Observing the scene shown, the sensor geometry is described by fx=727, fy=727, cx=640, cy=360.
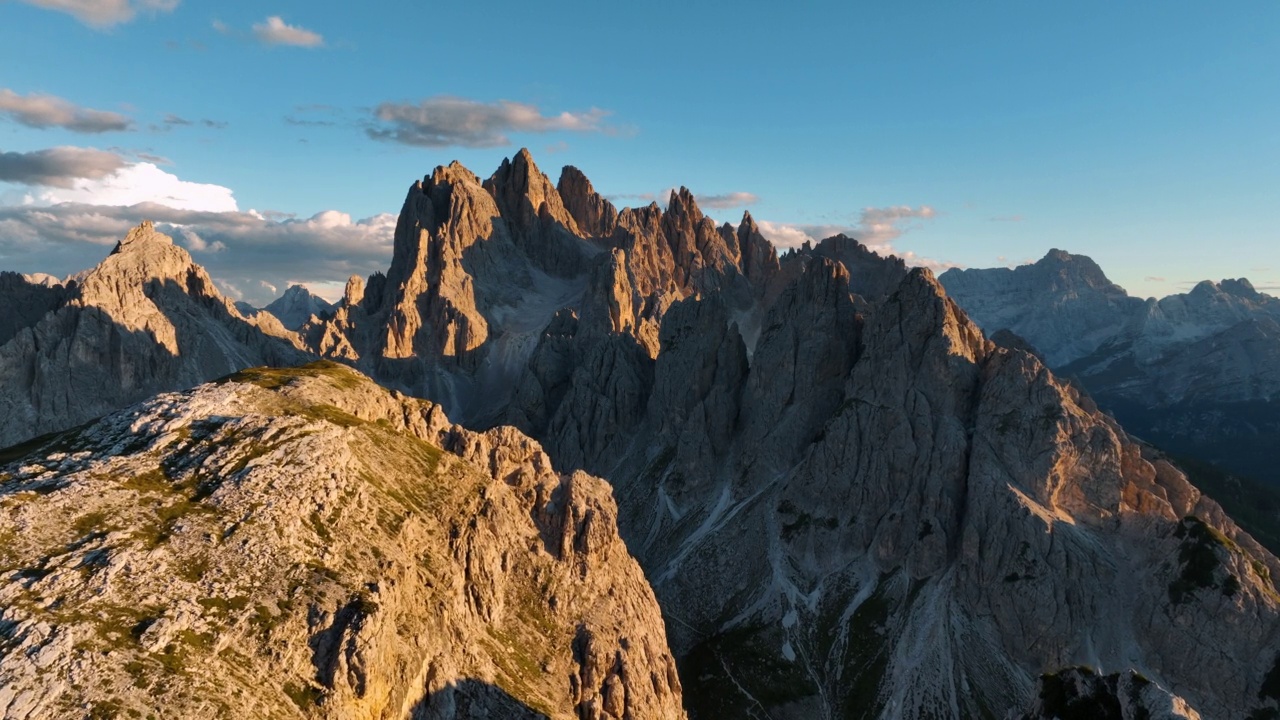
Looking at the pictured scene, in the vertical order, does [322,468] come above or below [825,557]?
above

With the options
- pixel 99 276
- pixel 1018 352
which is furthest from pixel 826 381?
pixel 99 276

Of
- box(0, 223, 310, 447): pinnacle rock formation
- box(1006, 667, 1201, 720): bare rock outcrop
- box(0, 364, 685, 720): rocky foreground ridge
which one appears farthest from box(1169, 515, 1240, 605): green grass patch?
box(0, 223, 310, 447): pinnacle rock formation

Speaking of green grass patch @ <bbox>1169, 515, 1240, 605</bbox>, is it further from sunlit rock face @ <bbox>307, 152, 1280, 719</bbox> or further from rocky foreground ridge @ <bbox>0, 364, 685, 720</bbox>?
rocky foreground ridge @ <bbox>0, 364, 685, 720</bbox>

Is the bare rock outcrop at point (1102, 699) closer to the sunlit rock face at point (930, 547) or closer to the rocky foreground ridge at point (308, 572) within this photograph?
the rocky foreground ridge at point (308, 572)

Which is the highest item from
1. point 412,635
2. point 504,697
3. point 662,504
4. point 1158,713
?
point 1158,713

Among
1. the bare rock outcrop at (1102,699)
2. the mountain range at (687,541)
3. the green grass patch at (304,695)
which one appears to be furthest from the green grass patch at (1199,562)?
the green grass patch at (304,695)

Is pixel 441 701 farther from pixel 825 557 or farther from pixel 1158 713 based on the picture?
pixel 825 557
